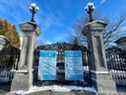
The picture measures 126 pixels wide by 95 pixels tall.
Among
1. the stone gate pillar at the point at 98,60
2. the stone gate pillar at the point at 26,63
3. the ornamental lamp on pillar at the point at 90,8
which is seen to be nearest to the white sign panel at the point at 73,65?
the stone gate pillar at the point at 98,60

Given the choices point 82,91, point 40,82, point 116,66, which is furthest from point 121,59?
point 40,82

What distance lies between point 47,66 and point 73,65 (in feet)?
4.74

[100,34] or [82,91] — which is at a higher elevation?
[100,34]

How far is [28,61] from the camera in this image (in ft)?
19.8

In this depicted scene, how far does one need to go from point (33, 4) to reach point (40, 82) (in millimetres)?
4586

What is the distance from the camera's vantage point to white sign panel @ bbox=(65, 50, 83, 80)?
20.6ft

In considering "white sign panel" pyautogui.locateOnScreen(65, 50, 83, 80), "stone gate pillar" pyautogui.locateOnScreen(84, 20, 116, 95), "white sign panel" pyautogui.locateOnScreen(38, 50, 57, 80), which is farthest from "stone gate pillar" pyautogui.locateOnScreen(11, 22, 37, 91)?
"stone gate pillar" pyautogui.locateOnScreen(84, 20, 116, 95)

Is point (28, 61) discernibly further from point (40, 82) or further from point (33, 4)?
point (33, 4)

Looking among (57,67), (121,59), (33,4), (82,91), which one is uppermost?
(33,4)

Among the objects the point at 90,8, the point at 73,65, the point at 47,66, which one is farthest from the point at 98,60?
the point at 90,8

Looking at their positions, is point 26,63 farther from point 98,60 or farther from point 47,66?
point 98,60

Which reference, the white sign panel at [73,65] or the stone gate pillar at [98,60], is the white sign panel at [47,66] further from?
the stone gate pillar at [98,60]

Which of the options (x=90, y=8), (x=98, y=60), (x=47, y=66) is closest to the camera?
(x=98, y=60)

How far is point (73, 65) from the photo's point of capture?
20.9ft
